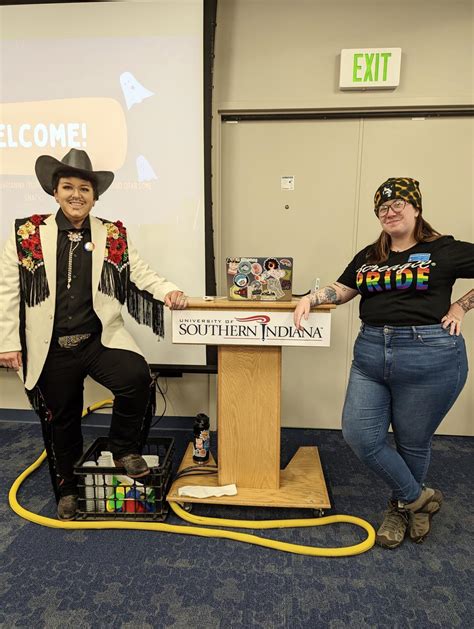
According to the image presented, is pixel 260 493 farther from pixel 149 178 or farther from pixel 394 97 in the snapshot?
pixel 394 97

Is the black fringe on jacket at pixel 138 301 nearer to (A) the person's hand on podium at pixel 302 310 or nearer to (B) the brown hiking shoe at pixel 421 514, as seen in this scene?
(A) the person's hand on podium at pixel 302 310

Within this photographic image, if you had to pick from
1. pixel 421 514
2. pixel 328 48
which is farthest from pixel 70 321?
pixel 328 48

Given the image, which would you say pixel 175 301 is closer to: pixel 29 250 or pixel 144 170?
pixel 29 250

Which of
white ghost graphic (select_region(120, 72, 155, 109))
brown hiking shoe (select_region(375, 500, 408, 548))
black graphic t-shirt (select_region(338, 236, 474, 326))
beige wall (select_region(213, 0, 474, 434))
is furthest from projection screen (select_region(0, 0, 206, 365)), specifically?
brown hiking shoe (select_region(375, 500, 408, 548))

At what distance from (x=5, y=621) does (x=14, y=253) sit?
4.44 ft

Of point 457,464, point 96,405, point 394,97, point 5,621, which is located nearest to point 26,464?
point 96,405

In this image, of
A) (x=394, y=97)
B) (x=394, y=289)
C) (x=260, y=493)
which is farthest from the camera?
(x=394, y=97)

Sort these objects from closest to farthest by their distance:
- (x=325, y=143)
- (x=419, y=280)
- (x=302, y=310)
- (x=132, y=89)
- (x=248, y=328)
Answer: (x=419, y=280), (x=302, y=310), (x=248, y=328), (x=132, y=89), (x=325, y=143)

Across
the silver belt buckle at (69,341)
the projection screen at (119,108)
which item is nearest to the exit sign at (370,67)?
the projection screen at (119,108)

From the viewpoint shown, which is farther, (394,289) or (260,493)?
(260,493)

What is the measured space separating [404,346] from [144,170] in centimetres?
170

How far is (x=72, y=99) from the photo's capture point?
7.39ft

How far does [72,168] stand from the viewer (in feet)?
5.72

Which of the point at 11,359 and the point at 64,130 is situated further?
the point at 64,130
